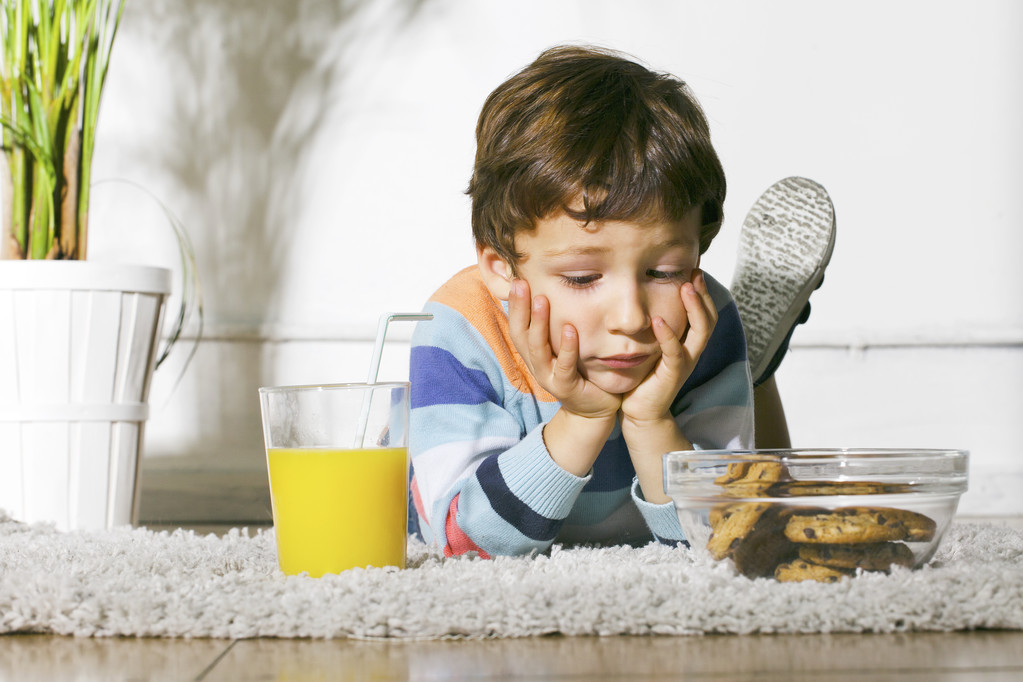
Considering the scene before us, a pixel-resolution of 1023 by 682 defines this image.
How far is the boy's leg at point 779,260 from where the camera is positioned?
1.23 m

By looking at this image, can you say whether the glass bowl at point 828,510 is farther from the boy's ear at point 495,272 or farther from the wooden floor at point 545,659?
the boy's ear at point 495,272

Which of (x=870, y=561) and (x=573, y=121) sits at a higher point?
(x=573, y=121)

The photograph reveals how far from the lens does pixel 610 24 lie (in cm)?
176

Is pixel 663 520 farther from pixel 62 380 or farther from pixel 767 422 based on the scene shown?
pixel 62 380

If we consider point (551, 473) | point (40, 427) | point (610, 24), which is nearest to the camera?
point (551, 473)

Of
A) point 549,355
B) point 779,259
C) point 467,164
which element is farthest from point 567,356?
point 467,164

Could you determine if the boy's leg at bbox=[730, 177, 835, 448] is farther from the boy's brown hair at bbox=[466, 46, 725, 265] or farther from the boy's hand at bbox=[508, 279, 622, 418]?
the boy's hand at bbox=[508, 279, 622, 418]

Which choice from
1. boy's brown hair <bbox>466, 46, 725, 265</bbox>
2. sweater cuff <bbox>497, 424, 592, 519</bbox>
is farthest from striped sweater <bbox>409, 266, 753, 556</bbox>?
boy's brown hair <bbox>466, 46, 725, 265</bbox>

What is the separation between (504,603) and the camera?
0.57m

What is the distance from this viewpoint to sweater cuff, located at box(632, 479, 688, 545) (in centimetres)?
85

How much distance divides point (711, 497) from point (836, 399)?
3.99 feet

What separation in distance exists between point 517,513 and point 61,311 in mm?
661

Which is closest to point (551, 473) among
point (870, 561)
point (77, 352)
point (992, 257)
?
point (870, 561)

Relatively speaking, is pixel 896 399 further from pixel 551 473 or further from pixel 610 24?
pixel 551 473
